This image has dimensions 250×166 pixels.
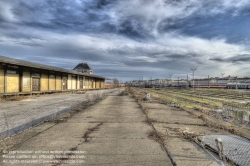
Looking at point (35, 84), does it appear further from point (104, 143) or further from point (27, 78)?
point (104, 143)

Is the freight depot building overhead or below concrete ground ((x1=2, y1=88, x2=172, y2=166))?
overhead

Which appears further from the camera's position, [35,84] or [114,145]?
→ [35,84]

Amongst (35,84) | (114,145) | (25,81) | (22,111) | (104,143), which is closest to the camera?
(114,145)

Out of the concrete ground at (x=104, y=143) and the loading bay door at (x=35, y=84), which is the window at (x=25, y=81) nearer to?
the loading bay door at (x=35, y=84)

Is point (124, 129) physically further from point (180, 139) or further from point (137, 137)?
point (180, 139)

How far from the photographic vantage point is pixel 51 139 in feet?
16.9

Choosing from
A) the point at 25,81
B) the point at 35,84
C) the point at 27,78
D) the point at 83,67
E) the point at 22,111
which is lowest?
the point at 22,111

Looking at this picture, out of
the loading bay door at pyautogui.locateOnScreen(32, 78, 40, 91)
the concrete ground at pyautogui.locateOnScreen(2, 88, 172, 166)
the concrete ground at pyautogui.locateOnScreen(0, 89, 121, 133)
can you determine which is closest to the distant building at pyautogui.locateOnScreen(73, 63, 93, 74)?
the loading bay door at pyautogui.locateOnScreen(32, 78, 40, 91)

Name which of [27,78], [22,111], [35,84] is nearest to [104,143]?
[22,111]

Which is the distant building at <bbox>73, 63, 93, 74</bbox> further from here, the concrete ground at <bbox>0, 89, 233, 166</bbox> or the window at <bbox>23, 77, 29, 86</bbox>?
the concrete ground at <bbox>0, 89, 233, 166</bbox>

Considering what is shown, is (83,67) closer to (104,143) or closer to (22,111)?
(22,111)

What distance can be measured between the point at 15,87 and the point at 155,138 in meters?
20.0

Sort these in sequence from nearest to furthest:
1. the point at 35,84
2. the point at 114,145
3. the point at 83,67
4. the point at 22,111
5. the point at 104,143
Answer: the point at 114,145
the point at 104,143
the point at 22,111
the point at 35,84
the point at 83,67

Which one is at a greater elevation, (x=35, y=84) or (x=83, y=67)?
(x=83, y=67)
